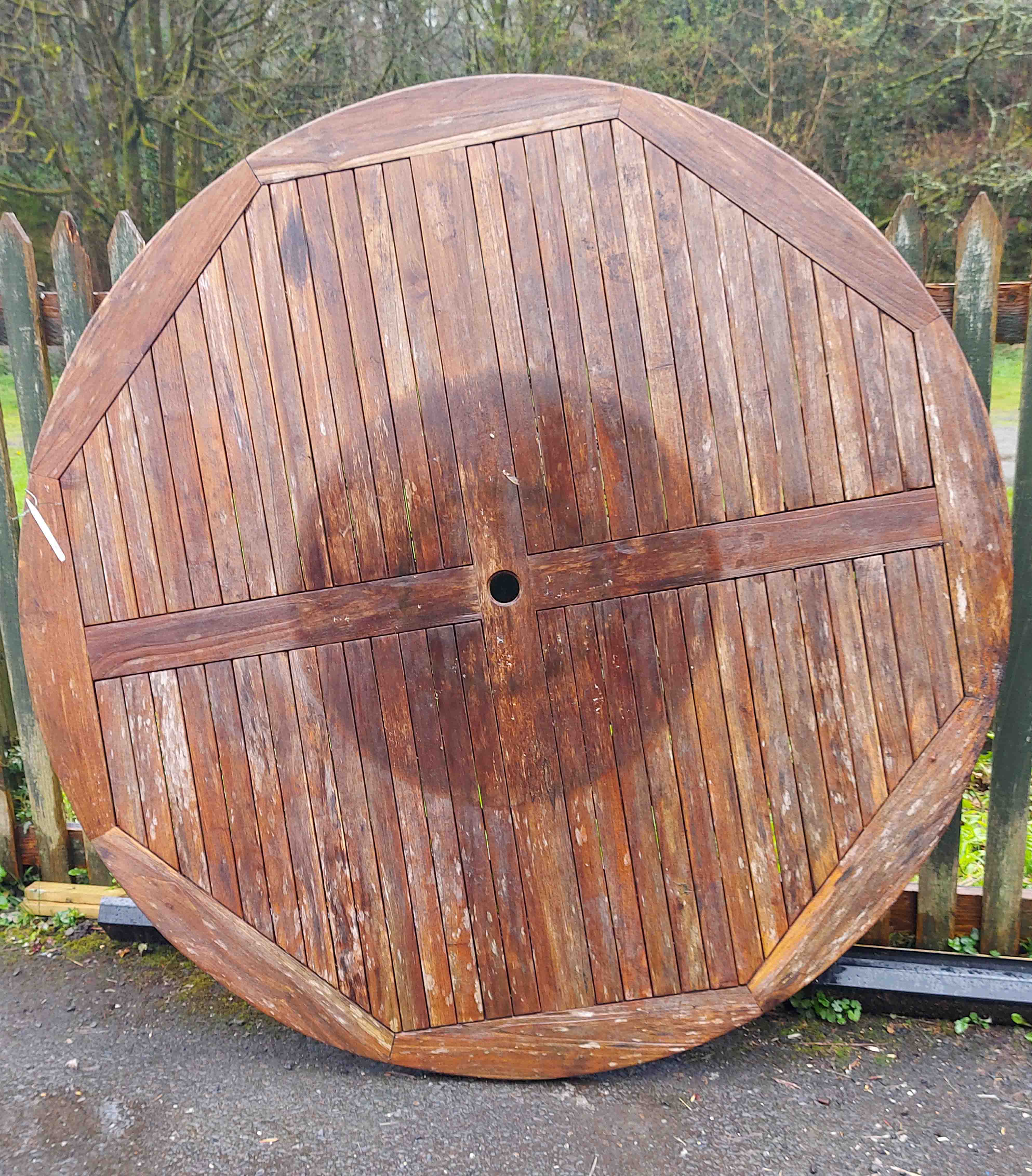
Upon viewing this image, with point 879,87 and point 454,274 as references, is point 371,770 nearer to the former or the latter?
point 454,274

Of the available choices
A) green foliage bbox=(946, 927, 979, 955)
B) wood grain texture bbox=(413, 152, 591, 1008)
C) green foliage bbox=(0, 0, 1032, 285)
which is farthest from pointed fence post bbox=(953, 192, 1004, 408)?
green foliage bbox=(0, 0, 1032, 285)

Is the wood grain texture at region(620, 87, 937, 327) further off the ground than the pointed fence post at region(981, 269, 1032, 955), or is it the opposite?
the wood grain texture at region(620, 87, 937, 327)

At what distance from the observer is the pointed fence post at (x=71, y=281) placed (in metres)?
2.15

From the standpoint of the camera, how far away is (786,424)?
185cm

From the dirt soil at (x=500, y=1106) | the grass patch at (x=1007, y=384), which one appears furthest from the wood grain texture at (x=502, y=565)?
the grass patch at (x=1007, y=384)

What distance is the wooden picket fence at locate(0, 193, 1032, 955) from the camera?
1953 millimetres

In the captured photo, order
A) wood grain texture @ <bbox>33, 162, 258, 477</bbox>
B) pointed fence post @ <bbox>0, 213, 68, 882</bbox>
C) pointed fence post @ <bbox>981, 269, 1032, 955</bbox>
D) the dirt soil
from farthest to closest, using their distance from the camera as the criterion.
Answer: pointed fence post @ <bbox>0, 213, 68, 882</bbox>, pointed fence post @ <bbox>981, 269, 1032, 955</bbox>, wood grain texture @ <bbox>33, 162, 258, 477</bbox>, the dirt soil

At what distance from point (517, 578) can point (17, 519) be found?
58.5 inches

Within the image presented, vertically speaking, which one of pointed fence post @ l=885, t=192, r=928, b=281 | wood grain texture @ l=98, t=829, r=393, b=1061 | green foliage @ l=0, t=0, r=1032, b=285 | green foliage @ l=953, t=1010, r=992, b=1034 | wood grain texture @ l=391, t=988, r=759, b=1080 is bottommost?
green foliage @ l=953, t=1010, r=992, b=1034

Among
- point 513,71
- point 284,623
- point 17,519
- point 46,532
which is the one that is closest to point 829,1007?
point 284,623

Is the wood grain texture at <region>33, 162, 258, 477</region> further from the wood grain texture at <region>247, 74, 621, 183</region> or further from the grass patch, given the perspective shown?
the grass patch

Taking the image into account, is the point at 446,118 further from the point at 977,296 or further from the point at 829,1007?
the point at 829,1007

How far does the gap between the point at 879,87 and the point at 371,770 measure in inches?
389

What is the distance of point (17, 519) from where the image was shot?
2400 millimetres
